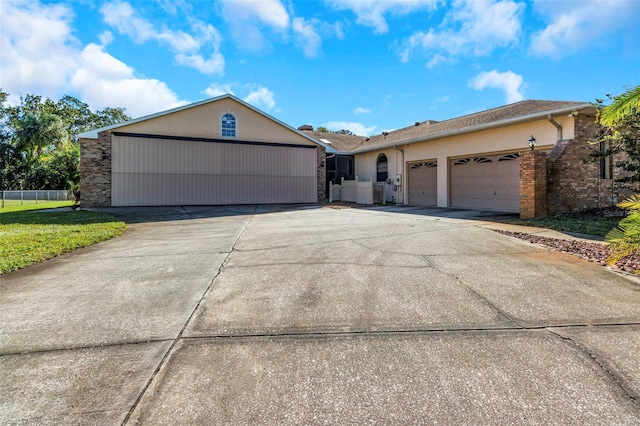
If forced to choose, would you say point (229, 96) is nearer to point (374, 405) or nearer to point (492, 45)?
point (492, 45)

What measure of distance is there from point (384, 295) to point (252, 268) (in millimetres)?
2168

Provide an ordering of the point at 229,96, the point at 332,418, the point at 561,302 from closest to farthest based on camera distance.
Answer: the point at 332,418 → the point at 561,302 → the point at 229,96

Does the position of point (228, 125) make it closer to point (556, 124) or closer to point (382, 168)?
point (382, 168)

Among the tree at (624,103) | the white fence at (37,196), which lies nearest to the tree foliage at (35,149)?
the white fence at (37,196)

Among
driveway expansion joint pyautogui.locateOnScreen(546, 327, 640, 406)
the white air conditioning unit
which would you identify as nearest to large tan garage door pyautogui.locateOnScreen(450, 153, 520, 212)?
the white air conditioning unit

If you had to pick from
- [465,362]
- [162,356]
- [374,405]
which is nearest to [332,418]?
[374,405]

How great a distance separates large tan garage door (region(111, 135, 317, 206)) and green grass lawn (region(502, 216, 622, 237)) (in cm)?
1321

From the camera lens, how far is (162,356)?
2672 millimetres

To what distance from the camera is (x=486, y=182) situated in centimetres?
1456

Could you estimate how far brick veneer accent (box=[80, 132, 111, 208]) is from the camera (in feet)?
56.2

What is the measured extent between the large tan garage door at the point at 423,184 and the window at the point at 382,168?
2092mm

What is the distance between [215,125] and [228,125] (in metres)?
0.73

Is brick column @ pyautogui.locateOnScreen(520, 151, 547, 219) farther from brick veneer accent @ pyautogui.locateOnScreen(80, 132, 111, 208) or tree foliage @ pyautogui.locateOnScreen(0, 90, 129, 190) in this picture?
tree foliage @ pyautogui.locateOnScreen(0, 90, 129, 190)

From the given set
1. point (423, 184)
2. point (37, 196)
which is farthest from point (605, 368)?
point (37, 196)
